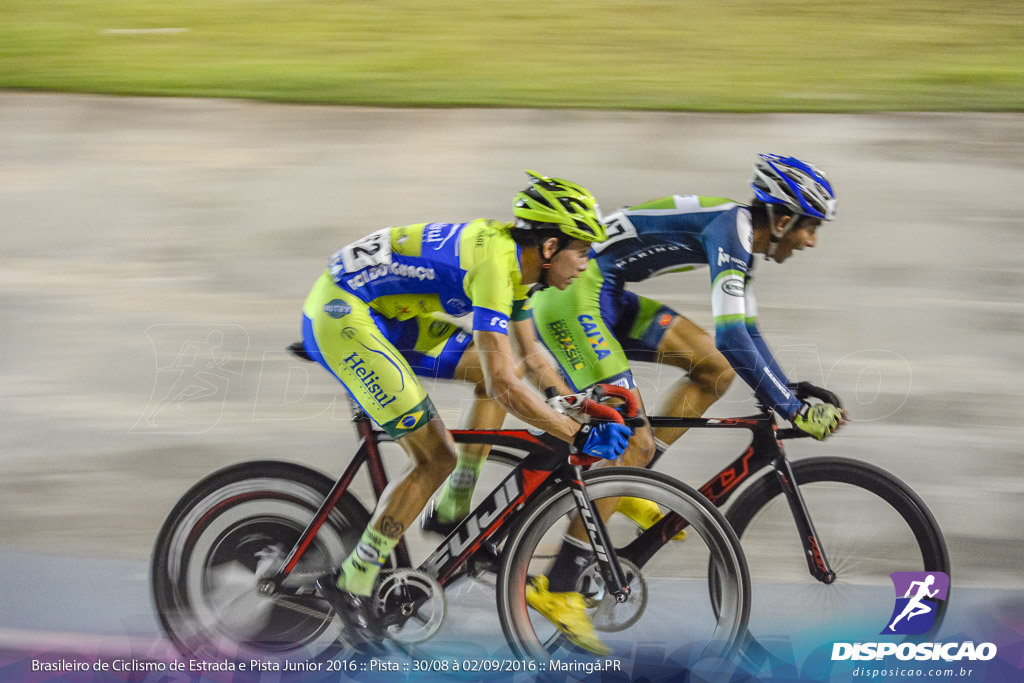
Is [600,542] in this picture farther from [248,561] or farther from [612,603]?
[248,561]

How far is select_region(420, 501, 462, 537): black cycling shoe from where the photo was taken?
3.46m

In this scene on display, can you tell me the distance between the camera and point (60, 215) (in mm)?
7141

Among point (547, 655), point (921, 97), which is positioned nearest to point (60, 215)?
point (547, 655)

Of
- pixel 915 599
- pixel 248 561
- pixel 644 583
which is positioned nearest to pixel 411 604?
pixel 248 561

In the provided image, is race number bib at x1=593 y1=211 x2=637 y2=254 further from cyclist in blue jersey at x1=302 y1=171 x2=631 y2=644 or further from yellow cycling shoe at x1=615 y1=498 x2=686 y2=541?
yellow cycling shoe at x1=615 y1=498 x2=686 y2=541

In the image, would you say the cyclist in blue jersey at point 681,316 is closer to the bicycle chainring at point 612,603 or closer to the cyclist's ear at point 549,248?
the bicycle chainring at point 612,603

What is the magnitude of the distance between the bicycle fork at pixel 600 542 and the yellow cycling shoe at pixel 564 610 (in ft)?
0.40

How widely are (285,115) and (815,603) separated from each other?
20.5ft

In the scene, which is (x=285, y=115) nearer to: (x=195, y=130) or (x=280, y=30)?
(x=195, y=130)

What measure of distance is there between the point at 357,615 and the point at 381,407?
666mm

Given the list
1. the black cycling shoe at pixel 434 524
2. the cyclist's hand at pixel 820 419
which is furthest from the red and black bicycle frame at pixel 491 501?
the cyclist's hand at pixel 820 419

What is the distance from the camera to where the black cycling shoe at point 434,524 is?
346 centimetres

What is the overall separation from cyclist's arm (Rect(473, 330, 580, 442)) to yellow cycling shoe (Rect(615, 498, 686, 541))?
1.56ft

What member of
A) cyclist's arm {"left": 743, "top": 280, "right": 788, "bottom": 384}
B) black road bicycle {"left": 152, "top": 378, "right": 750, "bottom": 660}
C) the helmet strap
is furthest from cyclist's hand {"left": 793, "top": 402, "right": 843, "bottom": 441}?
the helmet strap
